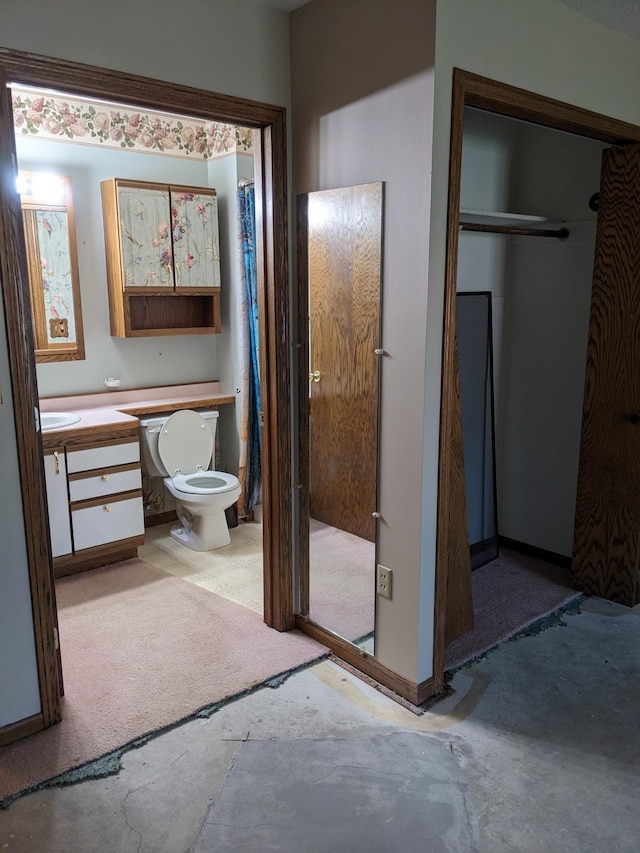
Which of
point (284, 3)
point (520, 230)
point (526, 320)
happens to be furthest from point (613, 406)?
point (284, 3)

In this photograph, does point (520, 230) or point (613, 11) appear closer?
point (613, 11)

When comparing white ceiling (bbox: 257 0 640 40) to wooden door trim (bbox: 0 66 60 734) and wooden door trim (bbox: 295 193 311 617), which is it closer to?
wooden door trim (bbox: 295 193 311 617)

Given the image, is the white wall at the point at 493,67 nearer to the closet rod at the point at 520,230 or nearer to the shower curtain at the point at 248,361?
the closet rod at the point at 520,230

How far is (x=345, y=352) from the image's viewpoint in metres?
2.43

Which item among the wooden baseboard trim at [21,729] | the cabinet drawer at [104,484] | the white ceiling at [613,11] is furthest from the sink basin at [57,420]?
the white ceiling at [613,11]

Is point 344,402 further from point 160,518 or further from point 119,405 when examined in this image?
point 160,518

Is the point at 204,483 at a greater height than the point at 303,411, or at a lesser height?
lesser

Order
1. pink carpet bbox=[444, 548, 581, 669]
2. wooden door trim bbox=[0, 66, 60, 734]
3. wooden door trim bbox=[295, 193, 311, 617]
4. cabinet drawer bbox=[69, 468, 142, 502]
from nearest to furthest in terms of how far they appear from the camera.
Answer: wooden door trim bbox=[0, 66, 60, 734] → wooden door trim bbox=[295, 193, 311, 617] → pink carpet bbox=[444, 548, 581, 669] → cabinet drawer bbox=[69, 468, 142, 502]

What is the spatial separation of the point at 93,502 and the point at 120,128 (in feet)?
6.92

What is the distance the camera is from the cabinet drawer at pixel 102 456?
3238 mm

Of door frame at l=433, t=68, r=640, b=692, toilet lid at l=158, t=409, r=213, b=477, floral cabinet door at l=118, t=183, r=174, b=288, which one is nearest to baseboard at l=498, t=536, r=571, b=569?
door frame at l=433, t=68, r=640, b=692

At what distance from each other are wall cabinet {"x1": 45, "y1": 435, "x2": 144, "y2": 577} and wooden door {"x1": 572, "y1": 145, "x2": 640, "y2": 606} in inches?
90.0

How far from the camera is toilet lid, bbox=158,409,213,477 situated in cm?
381

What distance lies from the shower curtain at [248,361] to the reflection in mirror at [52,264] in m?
0.93
